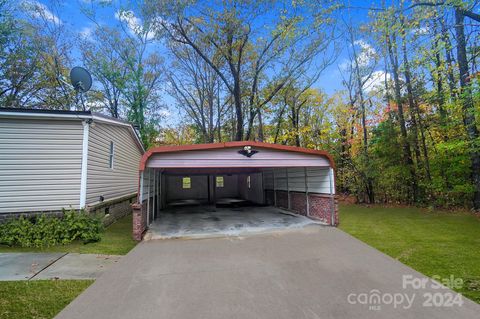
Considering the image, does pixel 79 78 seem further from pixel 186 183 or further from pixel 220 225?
pixel 186 183

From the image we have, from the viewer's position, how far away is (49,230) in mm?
6586

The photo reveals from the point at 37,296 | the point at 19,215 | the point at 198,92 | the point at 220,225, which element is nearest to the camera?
the point at 37,296

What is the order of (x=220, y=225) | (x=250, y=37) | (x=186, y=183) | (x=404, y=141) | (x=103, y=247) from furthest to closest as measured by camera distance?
(x=186, y=183)
(x=250, y=37)
(x=404, y=141)
(x=220, y=225)
(x=103, y=247)

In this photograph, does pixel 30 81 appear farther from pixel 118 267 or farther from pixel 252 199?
pixel 118 267

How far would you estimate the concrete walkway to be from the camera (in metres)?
4.44

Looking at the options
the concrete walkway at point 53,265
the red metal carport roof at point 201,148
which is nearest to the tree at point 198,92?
the red metal carport roof at point 201,148

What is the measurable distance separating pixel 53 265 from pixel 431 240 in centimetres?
887

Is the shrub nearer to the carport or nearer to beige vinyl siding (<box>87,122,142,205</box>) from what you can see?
beige vinyl siding (<box>87,122,142,205</box>)

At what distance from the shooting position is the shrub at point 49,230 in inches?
248

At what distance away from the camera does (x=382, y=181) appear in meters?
14.7

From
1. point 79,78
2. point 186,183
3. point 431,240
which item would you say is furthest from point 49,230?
point 186,183

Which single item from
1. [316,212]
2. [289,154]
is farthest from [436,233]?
[289,154]

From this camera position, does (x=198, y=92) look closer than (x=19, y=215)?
No

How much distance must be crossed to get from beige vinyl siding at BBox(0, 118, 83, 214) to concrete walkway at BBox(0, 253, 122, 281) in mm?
1905
